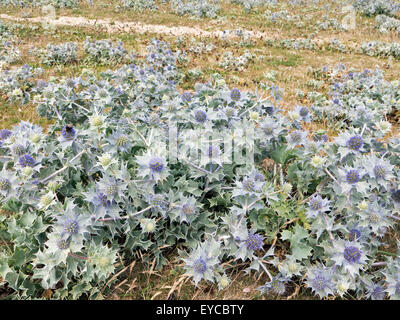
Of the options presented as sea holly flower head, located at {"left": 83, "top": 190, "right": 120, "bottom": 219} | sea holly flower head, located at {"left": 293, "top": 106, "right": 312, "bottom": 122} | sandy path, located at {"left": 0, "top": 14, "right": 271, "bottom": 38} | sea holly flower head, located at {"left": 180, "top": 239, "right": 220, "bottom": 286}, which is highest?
sandy path, located at {"left": 0, "top": 14, "right": 271, "bottom": 38}

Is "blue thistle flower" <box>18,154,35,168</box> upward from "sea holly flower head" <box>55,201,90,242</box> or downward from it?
upward

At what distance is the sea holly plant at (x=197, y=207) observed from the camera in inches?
109

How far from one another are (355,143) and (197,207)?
67.4 inches

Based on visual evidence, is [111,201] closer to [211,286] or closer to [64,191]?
[64,191]

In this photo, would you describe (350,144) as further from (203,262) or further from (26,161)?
(26,161)

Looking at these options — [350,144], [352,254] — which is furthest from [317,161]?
[352,254]

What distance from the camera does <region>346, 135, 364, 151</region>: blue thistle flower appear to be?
9.87 feet

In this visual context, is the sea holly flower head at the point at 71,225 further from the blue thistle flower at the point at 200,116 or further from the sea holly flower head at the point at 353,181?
the sea holly flower head at the point at 353,181

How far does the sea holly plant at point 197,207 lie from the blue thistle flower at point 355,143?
0.01 m

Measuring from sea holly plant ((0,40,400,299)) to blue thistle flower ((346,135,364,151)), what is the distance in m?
0.01

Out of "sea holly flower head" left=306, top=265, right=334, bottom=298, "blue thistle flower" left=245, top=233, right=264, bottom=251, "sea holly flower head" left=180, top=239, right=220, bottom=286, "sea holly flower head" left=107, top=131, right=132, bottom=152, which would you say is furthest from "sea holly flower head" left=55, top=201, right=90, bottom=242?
"sea holly flower head" left=306, top=265, right=334, bottom=298

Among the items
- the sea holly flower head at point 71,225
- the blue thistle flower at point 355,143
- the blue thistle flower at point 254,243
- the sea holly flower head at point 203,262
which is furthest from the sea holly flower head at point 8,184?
the blue thistle flower at point 355,143

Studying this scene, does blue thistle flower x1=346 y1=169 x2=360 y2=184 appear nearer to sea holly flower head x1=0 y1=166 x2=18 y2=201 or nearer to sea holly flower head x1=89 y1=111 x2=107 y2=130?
sea holly flower head x1=89 y1=111 x2=107 y2=130
